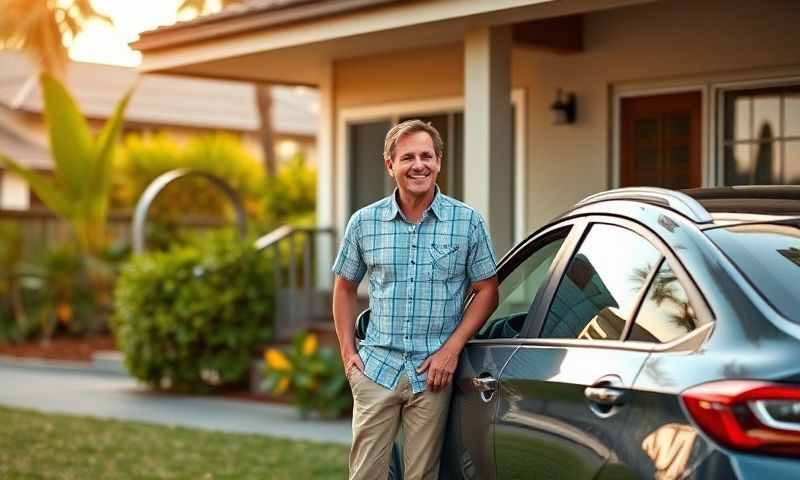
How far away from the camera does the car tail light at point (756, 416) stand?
322cm

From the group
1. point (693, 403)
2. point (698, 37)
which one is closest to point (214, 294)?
point (698, 37)

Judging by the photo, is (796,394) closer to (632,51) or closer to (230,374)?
(632,51)

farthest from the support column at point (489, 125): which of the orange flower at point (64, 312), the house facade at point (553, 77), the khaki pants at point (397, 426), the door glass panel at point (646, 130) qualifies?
the orange flower at point (64, 312)

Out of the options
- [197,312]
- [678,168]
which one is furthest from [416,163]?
[197,312]

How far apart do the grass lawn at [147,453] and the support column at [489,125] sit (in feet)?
7.01

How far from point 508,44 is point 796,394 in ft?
23.3

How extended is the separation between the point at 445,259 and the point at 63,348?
45.3 ft

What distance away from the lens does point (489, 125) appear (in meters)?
9.99

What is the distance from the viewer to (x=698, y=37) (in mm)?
10469

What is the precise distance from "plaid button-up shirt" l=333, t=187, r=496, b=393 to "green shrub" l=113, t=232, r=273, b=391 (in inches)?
322

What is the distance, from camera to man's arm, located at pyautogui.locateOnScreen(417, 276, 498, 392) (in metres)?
4.92

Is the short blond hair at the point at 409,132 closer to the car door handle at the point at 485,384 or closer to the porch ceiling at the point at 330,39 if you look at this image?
A: the car door handle at the point at 485,384

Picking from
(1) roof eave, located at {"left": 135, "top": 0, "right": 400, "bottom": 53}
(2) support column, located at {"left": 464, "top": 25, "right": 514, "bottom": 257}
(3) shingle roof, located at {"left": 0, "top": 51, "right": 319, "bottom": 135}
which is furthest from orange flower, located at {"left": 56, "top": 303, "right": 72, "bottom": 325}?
(3) shingle roof, located at {"left": 0, "top": 51, "right": 319, "bottom": 135}

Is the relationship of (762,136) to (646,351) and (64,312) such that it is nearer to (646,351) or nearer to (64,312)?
(646,351)
